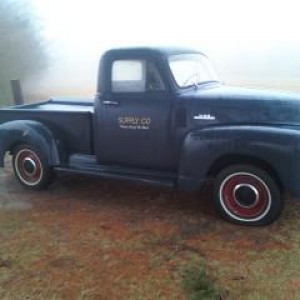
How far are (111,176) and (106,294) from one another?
84.3 inches

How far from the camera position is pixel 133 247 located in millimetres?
A: 4590

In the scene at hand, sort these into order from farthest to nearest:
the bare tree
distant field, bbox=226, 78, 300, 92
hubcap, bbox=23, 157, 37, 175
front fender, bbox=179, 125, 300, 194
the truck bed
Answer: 1. the bare tree
2. distant field, bbox=226, 78, 300, 92
3. hubcap, bbox=23, 157, 37, 175
4. the truck bed
5. front fender, bbox=179, 125, 300, 194

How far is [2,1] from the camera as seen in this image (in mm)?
13930

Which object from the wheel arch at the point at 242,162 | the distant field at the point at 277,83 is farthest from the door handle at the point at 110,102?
the distant field at the point at 277,83

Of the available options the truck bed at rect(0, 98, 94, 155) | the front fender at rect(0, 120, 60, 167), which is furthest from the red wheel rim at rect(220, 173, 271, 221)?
the front fender at rect(0, 120, 60, 167)

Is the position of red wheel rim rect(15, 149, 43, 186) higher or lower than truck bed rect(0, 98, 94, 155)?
lower

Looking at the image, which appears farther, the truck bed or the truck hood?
the truck bed

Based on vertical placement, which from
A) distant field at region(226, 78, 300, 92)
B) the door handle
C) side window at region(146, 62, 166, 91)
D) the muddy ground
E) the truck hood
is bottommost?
the muddy ground

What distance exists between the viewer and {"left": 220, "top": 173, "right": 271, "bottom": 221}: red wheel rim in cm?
492

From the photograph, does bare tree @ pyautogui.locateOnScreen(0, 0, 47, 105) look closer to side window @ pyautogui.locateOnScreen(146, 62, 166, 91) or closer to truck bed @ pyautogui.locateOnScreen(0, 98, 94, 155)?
truck bed @ pyautogui.locateOnScreen(0, 98, 94, 155)

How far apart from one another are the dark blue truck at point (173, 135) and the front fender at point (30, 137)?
0.01 meters

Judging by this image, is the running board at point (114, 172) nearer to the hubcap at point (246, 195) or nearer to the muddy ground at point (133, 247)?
the muddy ground at point (133, 247)

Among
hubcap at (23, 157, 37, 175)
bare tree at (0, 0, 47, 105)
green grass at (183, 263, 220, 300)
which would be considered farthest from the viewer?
bare tree at (0, 0, 47, 105)

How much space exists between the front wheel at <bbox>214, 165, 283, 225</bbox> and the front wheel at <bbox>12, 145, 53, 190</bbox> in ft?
7.89
